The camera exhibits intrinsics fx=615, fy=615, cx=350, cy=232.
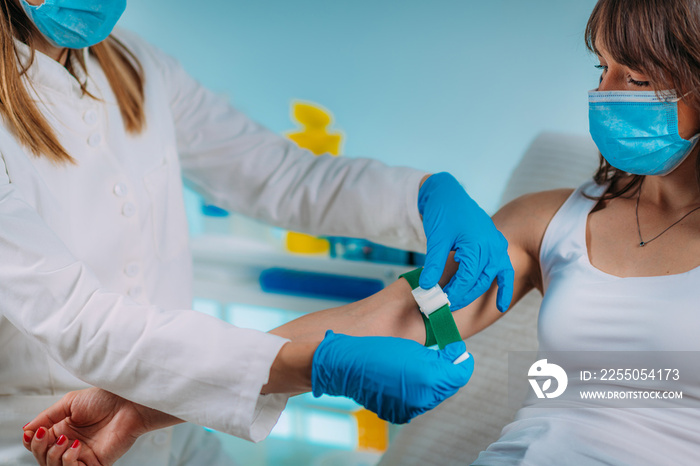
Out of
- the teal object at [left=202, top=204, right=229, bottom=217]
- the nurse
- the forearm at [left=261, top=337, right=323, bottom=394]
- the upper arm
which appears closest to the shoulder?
the upper arm

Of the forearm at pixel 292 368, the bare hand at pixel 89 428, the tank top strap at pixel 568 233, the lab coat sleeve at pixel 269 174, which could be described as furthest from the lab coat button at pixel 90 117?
the tank top strap at pixel 568 233

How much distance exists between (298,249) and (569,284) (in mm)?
1383

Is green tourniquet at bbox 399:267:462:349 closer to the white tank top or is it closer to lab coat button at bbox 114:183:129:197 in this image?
the white tank top

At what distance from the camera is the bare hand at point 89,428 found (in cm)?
107

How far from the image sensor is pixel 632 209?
1190 millimetres

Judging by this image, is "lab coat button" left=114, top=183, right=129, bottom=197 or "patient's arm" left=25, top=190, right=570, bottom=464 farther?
"lab coat button" left=114, top=183, right=129, bottom=197

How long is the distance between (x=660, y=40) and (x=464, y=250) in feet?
1.56

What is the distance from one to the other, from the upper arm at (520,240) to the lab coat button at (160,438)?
26.0 inches

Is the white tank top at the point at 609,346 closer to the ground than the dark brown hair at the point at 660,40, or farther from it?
closer to the ground

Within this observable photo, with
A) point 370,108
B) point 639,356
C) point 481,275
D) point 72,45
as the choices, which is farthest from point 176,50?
Result: point 639,356

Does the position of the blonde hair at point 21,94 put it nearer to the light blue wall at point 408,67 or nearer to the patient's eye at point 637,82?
the patient's eye at point 637,82

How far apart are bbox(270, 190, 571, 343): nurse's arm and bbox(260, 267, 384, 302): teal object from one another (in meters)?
0.86

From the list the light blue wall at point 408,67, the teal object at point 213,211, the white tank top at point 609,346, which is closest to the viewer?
the white tank top at point 609,346

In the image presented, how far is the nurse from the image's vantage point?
922 millimetres
